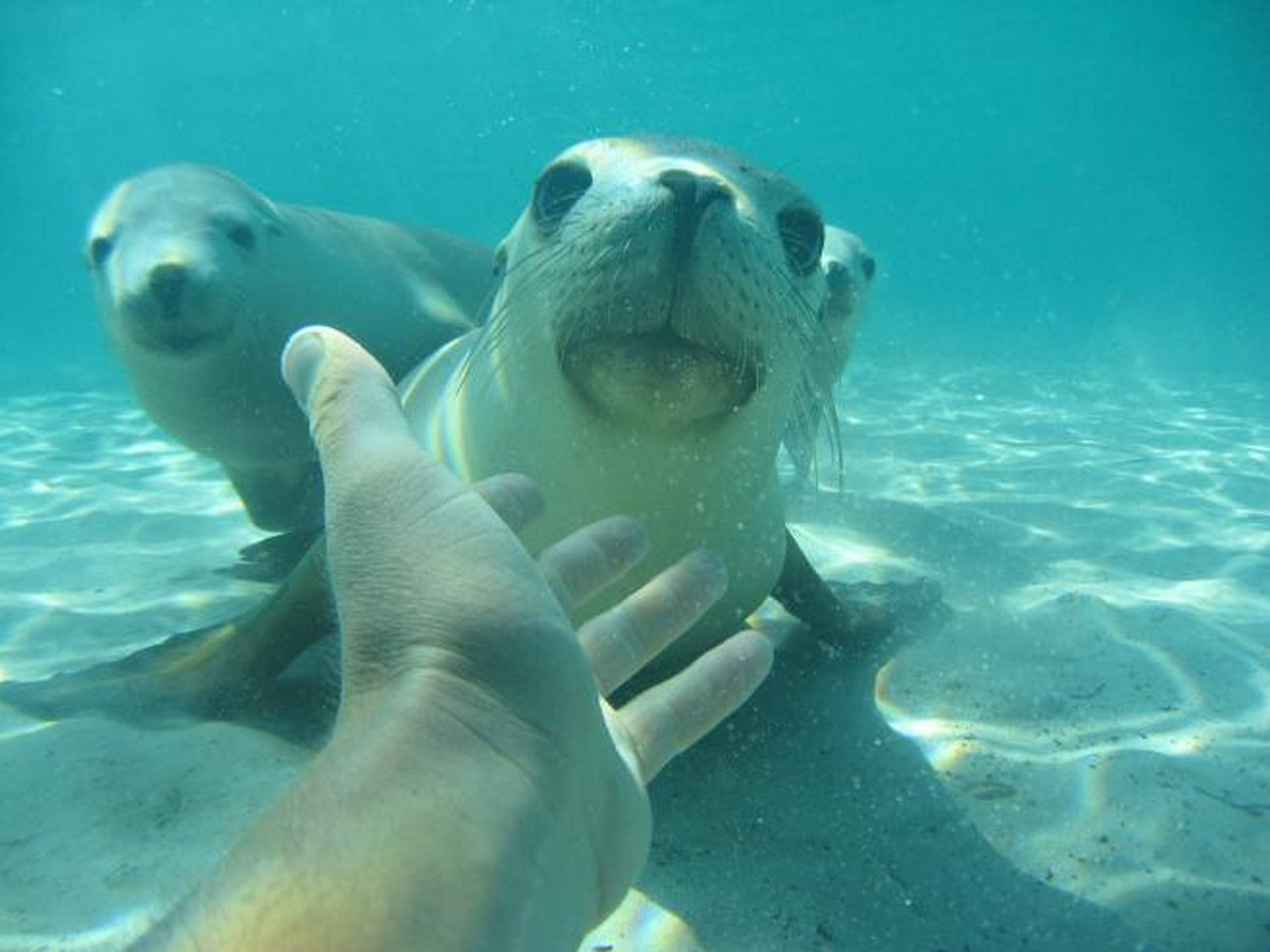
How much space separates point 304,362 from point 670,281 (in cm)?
81

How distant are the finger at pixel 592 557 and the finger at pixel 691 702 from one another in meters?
0.23

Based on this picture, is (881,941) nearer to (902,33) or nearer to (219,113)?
(902,33)

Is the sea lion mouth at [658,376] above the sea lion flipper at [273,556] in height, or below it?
above

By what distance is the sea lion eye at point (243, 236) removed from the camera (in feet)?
12.3

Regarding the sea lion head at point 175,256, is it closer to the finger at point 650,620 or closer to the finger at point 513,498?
the finger at point 513,498

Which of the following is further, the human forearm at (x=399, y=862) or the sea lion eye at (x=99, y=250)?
the sea lion eye at (x=99, y=250)

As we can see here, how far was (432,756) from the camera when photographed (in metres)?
0.85

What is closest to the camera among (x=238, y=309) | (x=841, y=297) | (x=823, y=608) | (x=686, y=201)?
(x=686, y=201)

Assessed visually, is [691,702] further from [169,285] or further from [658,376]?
[169,285]

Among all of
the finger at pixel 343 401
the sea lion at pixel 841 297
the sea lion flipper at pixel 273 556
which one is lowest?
the sea lion flipper at pixel 273 556

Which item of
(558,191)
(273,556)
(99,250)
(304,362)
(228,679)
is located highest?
(558,191)

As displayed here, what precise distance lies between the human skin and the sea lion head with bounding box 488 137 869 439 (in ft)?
2.38

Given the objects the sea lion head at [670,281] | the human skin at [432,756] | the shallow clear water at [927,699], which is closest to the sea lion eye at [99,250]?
the shallow clear water at [927,699]

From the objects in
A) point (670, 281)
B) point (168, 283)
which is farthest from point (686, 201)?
point (168, 283)
